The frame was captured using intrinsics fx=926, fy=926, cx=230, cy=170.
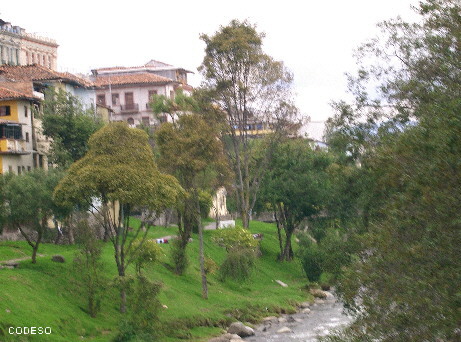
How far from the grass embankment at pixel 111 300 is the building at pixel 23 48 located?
3197 centimetres

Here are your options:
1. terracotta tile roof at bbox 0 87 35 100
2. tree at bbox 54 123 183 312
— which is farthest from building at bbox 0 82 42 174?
tree at bbox 54 123 183 312

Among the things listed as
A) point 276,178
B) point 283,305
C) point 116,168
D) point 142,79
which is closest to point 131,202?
point 116,168

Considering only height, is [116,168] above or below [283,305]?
above

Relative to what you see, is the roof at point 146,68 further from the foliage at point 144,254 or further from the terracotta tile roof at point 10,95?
the foliage at point 144,254

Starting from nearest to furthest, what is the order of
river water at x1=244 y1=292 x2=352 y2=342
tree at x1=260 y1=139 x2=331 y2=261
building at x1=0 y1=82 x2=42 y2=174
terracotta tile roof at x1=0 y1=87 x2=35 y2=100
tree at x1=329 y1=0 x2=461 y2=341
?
tree at x1=329 y1=0 x2=461 y2=341, river water at x1=244 y1=292 x2=352 y2=342, building at x1=0 y1=82 x2=42 y2=174, terracotta tile roof at x1=0 y1=87 x2=35 y2=100, tree at x1=260 y1=139 x2=331 y2=261

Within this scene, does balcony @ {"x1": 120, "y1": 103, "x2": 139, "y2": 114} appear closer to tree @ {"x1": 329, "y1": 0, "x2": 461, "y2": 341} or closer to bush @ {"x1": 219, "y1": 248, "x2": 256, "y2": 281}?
bush @ {"x1": 219, "y1": 248, "x2": 256, "y2": 281}

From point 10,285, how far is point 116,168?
296 inches

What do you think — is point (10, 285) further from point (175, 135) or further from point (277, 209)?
point (277, 209)

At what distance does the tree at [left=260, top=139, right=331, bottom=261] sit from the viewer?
84312mm

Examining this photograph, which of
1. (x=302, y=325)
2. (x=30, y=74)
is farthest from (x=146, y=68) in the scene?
(x=302, y=325)

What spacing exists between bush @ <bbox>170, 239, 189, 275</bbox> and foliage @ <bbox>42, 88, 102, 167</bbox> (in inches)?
449

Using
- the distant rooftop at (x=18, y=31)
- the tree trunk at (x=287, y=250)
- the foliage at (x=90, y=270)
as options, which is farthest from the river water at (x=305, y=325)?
the distant rooftop at (x=18, y=31)

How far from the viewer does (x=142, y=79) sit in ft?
402

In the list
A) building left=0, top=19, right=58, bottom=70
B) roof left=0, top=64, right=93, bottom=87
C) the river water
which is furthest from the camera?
building left=0, top=19, right=58, bottom=70
